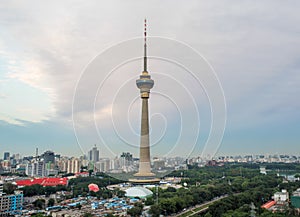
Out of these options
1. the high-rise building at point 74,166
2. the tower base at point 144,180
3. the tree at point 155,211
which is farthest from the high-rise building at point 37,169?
the tree at point 155,211

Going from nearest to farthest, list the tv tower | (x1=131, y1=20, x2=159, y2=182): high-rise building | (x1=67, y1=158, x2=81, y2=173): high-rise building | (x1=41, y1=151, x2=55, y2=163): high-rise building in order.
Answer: (x1=131, y1=20, x2=159, y2=182): high-rise building, the tv tower, (x1=67, y1=158, x2=81, y2=173): high-rise building, (x1=41, y1=151, x2=55, y2=163): high-rise building

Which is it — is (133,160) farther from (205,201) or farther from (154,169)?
(205,201)

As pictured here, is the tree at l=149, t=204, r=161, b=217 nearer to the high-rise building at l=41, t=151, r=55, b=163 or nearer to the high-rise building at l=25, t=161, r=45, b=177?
the high-rise building at l=25, t=161, r=45, b=177

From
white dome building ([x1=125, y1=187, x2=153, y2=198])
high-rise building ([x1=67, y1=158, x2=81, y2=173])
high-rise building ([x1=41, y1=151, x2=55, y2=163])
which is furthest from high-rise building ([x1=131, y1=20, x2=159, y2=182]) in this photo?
high-rise building ([x1=41, y1=151, x2=55, y2=163])

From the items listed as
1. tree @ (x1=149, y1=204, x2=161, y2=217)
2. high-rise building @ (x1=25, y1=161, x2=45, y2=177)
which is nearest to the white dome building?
tree @ (x1=149, y1=204, x2=161, y2=217)

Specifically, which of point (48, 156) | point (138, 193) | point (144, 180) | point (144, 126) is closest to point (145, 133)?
point (144, 126)

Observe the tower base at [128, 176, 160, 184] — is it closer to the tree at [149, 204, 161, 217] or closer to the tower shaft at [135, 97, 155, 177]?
the tower shaft at [135, 97, 155, 177]

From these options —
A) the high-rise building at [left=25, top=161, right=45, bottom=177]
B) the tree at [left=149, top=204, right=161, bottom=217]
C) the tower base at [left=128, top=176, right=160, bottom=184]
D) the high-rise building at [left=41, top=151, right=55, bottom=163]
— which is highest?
the high-rise building at [left=41, top=151, right=55, bottom=163]

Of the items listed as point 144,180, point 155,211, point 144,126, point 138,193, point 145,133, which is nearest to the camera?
point 155,211

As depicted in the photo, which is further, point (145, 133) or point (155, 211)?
point (145, 133)

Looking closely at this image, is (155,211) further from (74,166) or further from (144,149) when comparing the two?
(74,166)

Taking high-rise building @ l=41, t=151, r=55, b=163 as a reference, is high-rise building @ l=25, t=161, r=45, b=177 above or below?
below

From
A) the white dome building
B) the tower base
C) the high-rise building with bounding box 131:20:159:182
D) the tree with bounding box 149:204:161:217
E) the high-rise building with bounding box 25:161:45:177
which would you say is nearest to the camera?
the tree with bounding box 149:204:161:217

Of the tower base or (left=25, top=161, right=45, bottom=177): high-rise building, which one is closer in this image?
the tower base
